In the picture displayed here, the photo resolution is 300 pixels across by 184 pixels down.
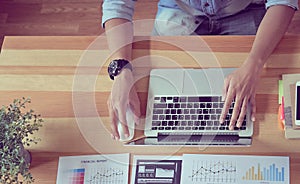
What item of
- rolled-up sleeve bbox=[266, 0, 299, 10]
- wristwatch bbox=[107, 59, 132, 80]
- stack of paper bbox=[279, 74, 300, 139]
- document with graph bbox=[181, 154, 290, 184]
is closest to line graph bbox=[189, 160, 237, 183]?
document with graph bbox=[181, 154, 290, 184]

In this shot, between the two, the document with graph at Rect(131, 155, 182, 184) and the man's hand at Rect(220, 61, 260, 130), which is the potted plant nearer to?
the document with graph at Rect(131, 155, 182, 184)

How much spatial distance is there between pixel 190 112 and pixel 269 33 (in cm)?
25

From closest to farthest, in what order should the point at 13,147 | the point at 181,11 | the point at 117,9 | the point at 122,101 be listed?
the point at 13,147
the point at 122,101
the point at 117,9
the point at 181,11

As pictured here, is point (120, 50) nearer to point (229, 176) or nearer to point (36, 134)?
point (36, 134)

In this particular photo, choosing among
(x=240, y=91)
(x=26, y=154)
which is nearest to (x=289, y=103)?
(x=240, y=91)

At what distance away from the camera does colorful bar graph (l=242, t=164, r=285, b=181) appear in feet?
2.99

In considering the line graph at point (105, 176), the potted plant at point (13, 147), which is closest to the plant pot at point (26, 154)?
the potted plant at point (13, 147)

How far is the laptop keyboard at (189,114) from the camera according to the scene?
0.97m

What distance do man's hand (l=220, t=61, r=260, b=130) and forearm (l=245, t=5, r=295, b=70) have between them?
0.9 inches

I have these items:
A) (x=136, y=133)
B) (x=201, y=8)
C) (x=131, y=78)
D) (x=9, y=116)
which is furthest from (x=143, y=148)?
(x=201, y=8)

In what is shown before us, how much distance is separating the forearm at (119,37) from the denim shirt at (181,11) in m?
0.02

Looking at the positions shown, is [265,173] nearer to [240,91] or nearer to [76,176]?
[240,91]

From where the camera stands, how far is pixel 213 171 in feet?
3.09

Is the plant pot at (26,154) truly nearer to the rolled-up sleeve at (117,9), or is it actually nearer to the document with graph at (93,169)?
the document with graph at (93,169)
